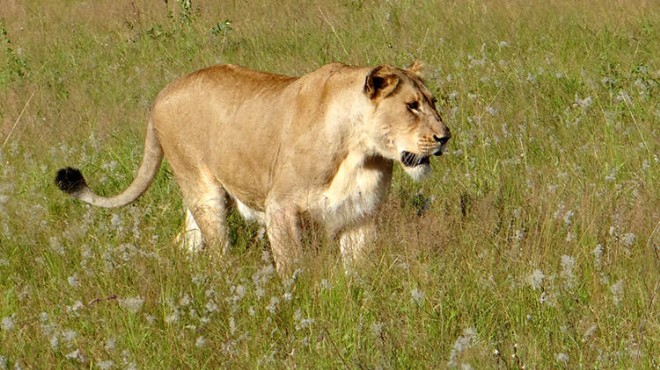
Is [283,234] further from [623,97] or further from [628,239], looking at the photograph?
[623,97]

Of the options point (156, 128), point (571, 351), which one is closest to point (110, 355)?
point (571, 351)

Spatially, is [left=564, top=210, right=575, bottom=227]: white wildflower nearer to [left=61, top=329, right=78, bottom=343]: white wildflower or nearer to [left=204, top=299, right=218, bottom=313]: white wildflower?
[left=204, top=299, right=218, bottom=313]: white wildflower

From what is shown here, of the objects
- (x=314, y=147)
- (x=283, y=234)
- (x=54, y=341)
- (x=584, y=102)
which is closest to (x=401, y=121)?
(x=314, y=147)

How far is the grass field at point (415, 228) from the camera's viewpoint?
11.9 ft

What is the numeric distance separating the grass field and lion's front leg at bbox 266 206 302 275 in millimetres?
72

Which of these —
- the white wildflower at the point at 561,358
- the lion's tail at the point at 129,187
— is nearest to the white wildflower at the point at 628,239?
the white wildflower at the point at 561,358

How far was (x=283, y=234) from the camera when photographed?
473cm

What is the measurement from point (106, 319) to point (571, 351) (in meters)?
1.55

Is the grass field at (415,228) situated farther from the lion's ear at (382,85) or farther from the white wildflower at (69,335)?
the lion's ear at (382,85)

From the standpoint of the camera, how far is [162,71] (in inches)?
341

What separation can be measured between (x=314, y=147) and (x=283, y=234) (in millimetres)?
381

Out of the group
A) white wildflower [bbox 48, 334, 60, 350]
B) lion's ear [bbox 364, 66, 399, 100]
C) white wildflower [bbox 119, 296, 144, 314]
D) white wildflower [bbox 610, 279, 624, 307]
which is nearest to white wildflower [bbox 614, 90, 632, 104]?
lion's ear [bbox 364, 66, 399, 100]

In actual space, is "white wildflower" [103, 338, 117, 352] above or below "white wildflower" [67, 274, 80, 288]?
above

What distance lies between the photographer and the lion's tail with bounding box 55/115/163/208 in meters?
5.25
